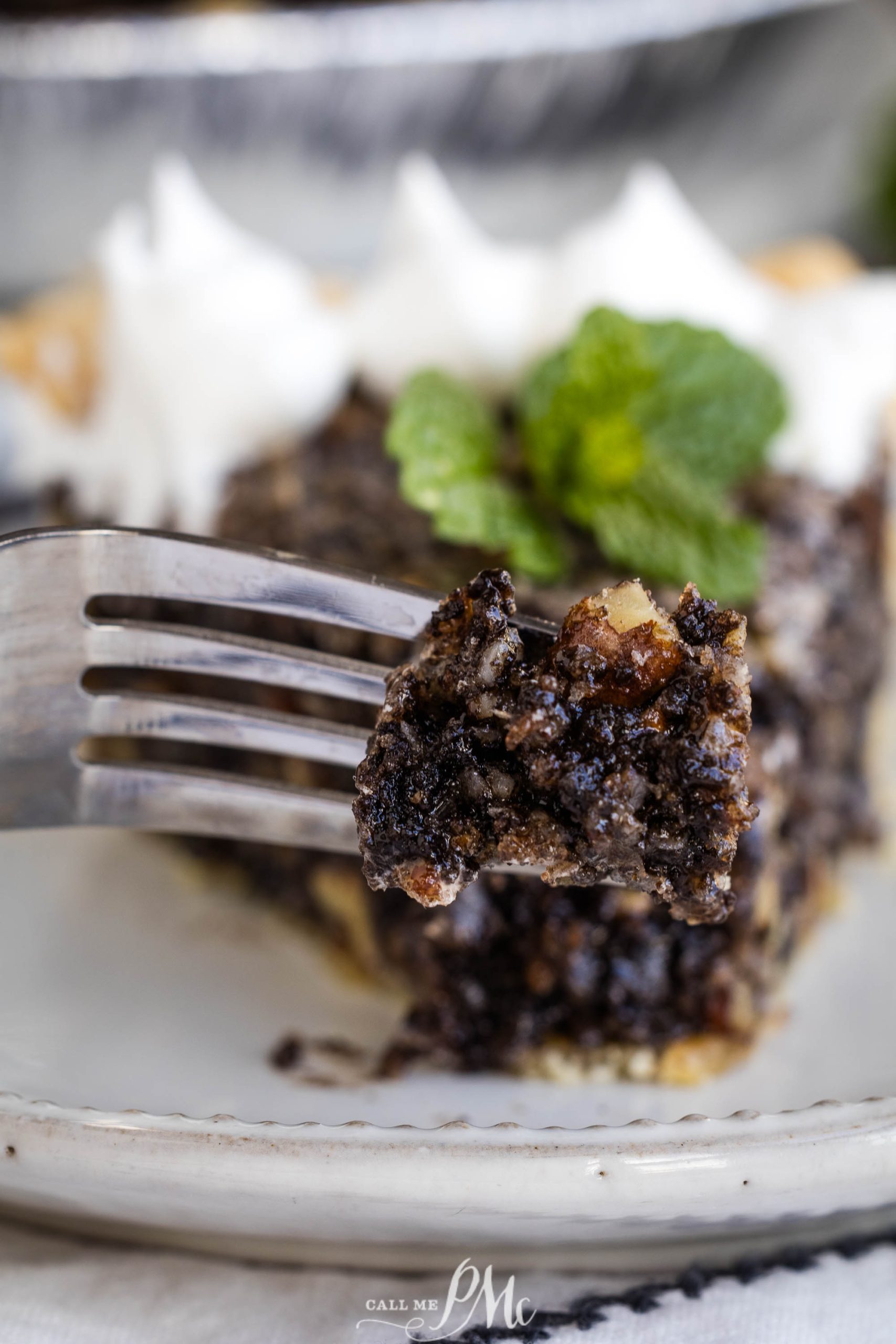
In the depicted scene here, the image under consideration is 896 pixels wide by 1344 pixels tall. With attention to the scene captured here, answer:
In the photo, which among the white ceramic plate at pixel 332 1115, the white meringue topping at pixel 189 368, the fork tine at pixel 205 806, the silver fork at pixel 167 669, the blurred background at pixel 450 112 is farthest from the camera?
the blurred background at pixel 450 112

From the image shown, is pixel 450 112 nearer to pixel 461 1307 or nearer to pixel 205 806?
pixel 205 806

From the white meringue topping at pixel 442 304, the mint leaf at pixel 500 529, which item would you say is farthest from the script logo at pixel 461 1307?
the white meringue topping at pixel 442 304

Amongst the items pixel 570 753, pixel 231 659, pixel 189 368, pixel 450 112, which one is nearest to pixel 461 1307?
pixel 570 753

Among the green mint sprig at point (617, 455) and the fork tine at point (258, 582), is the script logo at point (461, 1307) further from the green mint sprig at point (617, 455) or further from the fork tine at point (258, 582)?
the green mint sprig at point (617, 455)

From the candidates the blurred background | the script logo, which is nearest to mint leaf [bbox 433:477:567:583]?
the script logo

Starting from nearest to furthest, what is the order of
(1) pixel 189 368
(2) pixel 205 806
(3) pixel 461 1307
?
(3) pixel 461 1307, (2) pixel 205 806, (1) pixel 189 368

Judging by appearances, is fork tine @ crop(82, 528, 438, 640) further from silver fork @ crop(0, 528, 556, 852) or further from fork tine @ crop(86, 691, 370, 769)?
fork tine @ crop(86, 691, 370, 769)
